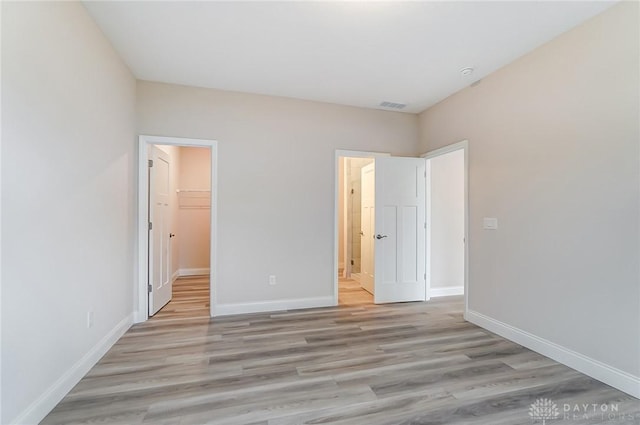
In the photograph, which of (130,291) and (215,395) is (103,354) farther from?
(215,395)

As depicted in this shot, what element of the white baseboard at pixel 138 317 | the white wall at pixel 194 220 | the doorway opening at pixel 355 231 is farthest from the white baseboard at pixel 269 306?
the white wall at pixel 194 220

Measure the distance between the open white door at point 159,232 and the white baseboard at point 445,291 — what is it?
149 inches

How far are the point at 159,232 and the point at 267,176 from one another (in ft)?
5.08

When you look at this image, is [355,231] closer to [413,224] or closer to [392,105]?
[413,224]

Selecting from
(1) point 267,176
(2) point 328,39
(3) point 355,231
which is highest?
(2) point 328,39

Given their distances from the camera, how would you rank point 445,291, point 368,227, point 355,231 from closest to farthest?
point 445,291
point 368,227
point 355,231

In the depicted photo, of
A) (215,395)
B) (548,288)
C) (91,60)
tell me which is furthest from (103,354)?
(548,288)

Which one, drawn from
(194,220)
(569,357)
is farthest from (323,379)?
(194,220)

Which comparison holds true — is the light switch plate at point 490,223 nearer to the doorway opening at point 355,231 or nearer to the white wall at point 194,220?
the doorway opening at point 355,231

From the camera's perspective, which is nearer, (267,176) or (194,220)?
(267,176)

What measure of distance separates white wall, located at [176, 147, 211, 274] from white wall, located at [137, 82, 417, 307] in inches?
98.4

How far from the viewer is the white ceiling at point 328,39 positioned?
2041 mm

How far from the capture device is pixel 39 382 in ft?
5.26

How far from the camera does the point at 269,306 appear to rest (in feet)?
11.6
